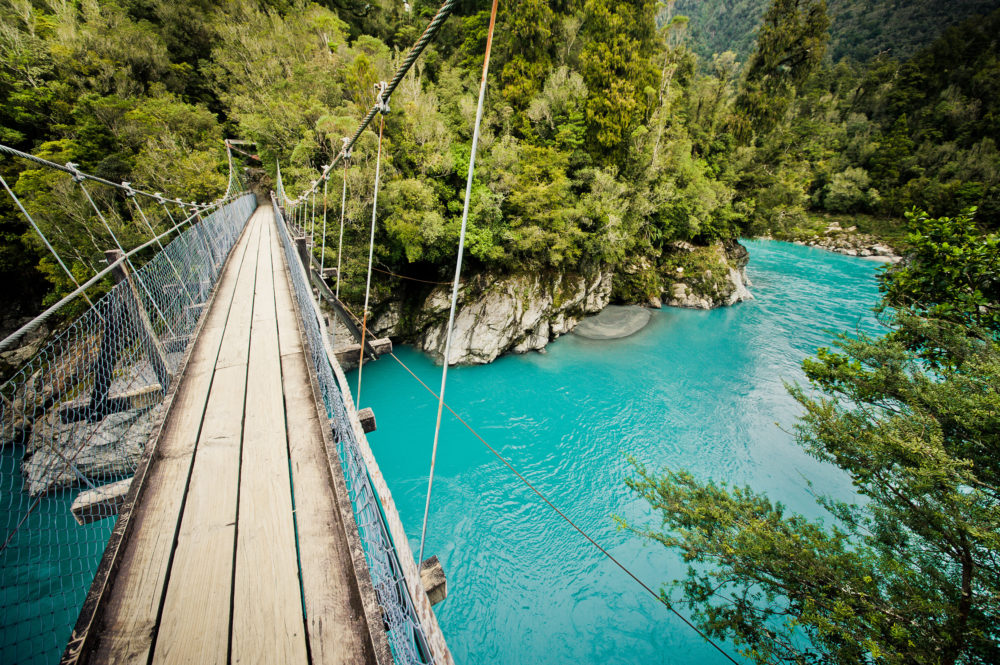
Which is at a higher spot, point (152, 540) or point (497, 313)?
point (152, 540)

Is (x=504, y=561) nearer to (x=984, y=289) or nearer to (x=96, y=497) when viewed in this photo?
(x=96, y=497)

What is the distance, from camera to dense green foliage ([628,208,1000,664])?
3.62 meters

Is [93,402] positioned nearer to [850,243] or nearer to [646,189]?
[646,189]

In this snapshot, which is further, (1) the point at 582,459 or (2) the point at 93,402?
(1) the point at 582,459

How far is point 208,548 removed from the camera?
222cm

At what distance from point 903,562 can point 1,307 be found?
21511mm

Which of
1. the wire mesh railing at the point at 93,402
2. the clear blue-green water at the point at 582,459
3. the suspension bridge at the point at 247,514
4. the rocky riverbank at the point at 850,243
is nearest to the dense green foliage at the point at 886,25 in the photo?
the rocky riverbank at the point at 850,243

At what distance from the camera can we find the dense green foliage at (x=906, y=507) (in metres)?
3.62

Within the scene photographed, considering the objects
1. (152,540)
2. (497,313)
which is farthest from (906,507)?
(497,313)

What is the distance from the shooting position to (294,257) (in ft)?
15.6

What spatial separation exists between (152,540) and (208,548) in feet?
1.07

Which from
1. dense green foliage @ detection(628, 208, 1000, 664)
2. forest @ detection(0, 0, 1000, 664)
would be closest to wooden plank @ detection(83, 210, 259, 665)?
dense green foliage @ detection(628, 208, 1000, 664)

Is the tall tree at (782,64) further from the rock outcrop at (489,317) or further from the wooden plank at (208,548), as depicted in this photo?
the wooden plank at (208,548)

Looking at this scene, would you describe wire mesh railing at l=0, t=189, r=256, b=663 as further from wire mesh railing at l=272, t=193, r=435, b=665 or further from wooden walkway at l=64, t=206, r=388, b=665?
wire mesh railing at l=272, t=193, r=435, b=665
